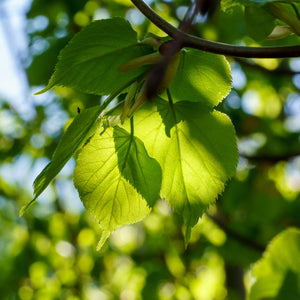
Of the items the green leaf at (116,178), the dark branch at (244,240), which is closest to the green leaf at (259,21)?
the green leaf at (116,178)

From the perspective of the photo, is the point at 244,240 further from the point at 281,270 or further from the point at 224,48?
the point at 224,48

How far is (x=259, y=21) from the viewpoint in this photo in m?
0.47

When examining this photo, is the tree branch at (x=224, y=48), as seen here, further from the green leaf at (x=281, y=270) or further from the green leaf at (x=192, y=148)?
the green leaf at (x=281, y=270)

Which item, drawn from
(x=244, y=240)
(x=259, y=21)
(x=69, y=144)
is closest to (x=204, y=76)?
(x=259, y=21)

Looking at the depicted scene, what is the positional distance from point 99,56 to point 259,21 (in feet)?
0.66

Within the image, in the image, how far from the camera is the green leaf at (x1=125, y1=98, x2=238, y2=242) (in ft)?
1.62

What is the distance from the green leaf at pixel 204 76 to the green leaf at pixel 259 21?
5 centimetres

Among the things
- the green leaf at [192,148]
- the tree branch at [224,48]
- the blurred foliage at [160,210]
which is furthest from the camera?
the blurred foliage at [160,210]

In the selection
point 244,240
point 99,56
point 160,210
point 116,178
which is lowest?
point 160,210

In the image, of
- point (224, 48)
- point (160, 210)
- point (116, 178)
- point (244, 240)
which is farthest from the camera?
point (160, 210)

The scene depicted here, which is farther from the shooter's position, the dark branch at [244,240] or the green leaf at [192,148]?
the dark branch at [244,240]

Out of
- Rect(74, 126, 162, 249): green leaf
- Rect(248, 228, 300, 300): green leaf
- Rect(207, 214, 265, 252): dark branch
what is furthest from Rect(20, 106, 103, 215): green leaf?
Rect(207, 214, 265, 252): dark branch

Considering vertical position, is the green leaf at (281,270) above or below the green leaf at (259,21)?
below

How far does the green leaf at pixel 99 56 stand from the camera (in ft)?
1.51
